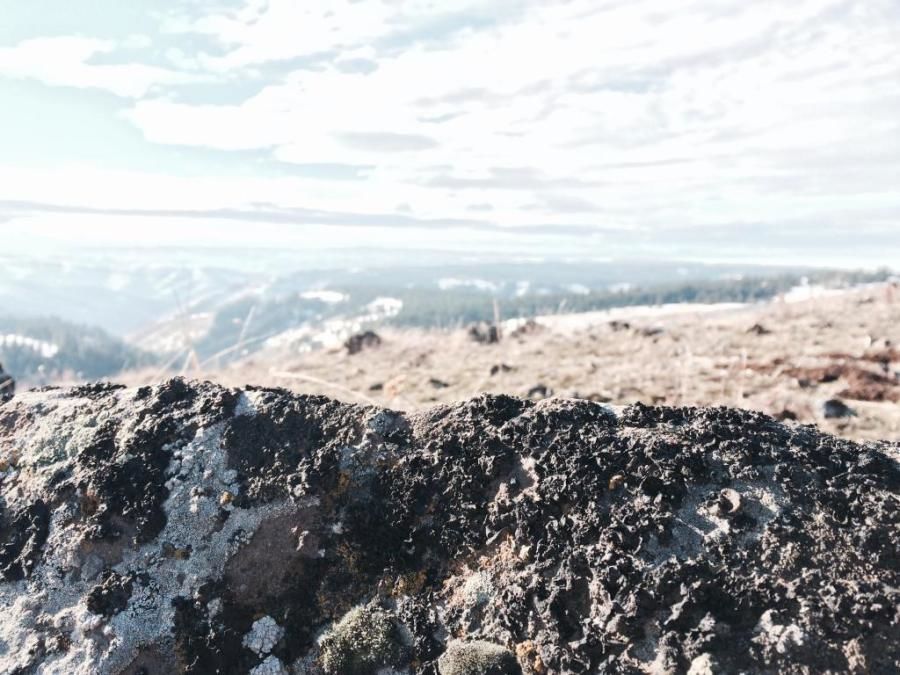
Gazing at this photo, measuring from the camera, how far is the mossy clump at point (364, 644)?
3.51 meters

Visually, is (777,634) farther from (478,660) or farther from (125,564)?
(125,564)

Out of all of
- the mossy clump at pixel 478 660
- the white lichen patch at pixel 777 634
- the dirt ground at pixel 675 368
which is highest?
the white lichen patch at pixel 777 634

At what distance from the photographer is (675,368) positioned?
41.3 feet

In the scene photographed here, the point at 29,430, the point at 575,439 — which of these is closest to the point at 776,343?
the point at 575,439

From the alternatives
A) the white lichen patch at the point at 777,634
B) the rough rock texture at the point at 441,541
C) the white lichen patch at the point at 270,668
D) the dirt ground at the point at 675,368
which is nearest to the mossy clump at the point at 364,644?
the rough rock texture at the point at 441,541

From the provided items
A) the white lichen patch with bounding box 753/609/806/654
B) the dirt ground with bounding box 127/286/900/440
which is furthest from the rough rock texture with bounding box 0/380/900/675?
the dirt ground with bounding box 127/286/900/440

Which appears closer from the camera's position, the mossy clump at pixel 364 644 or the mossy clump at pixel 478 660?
the mossy clump at pixel 478 660

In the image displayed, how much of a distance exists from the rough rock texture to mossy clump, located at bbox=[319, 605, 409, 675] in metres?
0.01

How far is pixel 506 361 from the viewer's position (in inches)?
604

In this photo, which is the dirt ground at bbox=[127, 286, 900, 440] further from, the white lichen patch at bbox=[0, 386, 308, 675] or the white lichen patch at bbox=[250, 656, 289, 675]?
the white lichen patch at bbox=[250, 656, 289, 675]

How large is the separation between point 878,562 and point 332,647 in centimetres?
286

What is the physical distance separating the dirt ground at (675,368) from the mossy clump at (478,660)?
426 cm

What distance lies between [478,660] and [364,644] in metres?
0.68

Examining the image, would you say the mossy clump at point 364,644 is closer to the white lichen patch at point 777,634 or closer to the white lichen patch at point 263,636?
the white lichen patch at point 263,636
